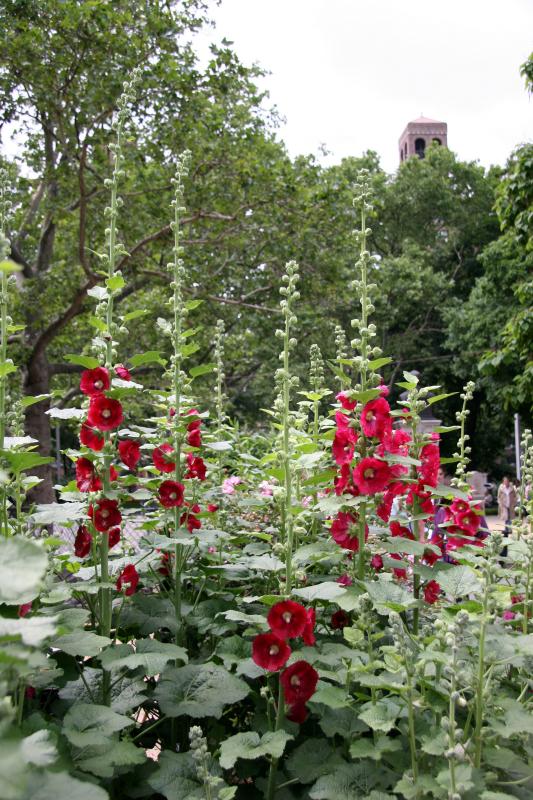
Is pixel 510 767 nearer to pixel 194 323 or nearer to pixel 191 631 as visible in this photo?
pixel 191 631

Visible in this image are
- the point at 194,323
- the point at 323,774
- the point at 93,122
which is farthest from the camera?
the point at 194,323

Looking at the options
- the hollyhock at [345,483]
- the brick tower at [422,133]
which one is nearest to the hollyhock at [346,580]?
the hollyhock at [345,483]

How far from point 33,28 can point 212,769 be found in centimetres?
954

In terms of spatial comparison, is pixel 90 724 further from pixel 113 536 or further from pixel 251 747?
pixel 113 536

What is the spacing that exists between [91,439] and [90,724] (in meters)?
0.90

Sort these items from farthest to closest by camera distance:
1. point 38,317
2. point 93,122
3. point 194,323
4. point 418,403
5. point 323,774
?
point 194,323 → point 38,317 → point 93,122 → point 418,403 → point 323,774

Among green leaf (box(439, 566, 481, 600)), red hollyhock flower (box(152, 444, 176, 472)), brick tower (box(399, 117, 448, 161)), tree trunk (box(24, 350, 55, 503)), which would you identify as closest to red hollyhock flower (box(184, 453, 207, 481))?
red hollyhock flower (box(152, 444, 176, 472))

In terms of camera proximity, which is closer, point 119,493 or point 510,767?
point 510,767

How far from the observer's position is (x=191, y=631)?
8.14ft

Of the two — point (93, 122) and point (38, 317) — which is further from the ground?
point (93, 122)

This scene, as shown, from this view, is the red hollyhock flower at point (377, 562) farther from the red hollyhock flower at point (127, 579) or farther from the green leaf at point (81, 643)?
the green leaf at point (81, 643)

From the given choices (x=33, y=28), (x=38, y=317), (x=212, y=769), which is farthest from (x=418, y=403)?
(x=38, y=317)

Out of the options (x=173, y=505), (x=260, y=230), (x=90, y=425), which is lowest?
(x=173, y=505)

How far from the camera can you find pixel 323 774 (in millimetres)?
1721
